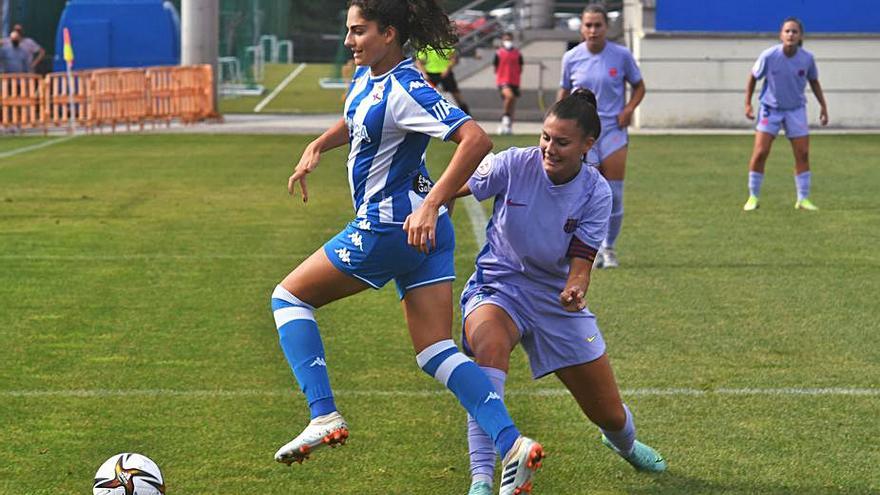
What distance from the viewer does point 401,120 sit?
5469mm

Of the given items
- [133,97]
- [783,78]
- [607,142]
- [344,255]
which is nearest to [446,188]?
[344,255]

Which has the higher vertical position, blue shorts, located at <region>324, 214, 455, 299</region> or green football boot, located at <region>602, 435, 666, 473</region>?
blue shorts, located at <region>324, 214, 455, 299</region>

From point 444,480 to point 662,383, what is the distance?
2076 mm

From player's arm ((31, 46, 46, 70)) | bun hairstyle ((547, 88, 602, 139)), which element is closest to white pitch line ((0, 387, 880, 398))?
bun hairstyle ((547, 88, 602, 139))

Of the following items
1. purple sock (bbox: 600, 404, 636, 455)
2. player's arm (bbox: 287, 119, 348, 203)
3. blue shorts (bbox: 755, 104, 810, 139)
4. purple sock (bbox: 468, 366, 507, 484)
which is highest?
player's arm (bbox: 287, 119, 348, 203)

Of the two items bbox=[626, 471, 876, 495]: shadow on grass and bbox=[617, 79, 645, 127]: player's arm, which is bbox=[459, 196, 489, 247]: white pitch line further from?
bbox=[626, 471, 876, 495]: shadow on grass

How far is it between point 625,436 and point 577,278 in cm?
76

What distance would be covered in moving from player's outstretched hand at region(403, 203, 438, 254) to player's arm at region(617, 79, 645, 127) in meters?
6.66

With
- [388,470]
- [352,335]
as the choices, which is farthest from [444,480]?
[352,335]

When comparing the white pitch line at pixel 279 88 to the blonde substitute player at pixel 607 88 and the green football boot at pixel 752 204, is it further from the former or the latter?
the blonde substitute player at pixel 607 88

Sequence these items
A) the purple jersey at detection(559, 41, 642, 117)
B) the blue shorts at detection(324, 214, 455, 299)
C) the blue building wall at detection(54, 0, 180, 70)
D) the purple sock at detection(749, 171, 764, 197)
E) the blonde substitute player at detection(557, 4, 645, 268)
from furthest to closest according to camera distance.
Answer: the blue building wall at detection(54, 0, 180, 70) → the purple sock at detection(749, 171, 764, 197) → the purple jersey at detection(559, 41, 642, 117) → the blonde substitute player at detection(557, 4, 645, 268) → the blue shorts at detection(324, 214, 455, 299)

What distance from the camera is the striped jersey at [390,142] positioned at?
5461 mm

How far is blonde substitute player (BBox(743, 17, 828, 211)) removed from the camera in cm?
1599

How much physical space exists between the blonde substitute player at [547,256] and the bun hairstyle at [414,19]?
50cm
